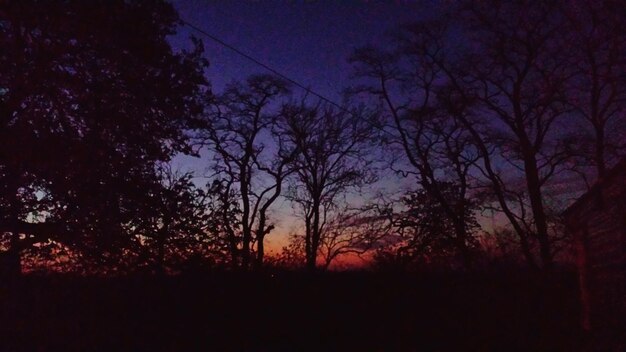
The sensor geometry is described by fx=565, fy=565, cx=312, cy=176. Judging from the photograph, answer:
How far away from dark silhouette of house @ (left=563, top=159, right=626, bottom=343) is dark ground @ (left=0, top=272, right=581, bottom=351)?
95 cm

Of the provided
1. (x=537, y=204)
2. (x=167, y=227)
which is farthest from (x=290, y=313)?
(x=537, y=204)

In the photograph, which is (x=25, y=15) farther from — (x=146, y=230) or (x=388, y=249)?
(x=388, y=249)

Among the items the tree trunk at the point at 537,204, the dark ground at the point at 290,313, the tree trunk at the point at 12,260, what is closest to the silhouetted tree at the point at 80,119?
the tree trunk at the point at 12,260

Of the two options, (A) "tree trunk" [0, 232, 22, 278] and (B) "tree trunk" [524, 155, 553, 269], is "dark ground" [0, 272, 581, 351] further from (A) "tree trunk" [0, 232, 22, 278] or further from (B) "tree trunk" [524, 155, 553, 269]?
(B) "tree trunk" [524, 155, 553, 269]

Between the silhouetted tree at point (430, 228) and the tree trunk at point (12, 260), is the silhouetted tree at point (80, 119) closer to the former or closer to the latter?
the tree trunk at point (12, 260)

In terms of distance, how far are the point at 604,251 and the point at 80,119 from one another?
1245 centimetres

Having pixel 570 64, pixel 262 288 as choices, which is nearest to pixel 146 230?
pixel 262 288

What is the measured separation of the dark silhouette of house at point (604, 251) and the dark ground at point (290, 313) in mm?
948

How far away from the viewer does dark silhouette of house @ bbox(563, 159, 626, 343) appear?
12.1m

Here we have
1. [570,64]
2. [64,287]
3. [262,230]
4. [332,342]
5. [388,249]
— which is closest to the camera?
[332,342]

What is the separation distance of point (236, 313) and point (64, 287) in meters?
5.86

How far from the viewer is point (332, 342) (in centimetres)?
1388

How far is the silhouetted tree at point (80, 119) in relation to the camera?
488 inches

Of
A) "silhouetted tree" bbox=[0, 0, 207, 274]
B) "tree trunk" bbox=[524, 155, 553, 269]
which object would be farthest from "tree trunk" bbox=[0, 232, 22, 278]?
"tree trunk" bbox=[524, 155, 553, 269]
